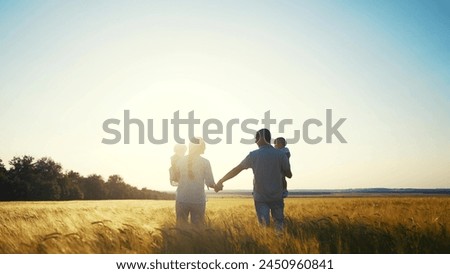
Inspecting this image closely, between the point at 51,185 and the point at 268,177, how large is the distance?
39.1 metres

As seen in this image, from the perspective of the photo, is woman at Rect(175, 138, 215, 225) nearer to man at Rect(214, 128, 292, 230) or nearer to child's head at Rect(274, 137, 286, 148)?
man at Rect(214, 128, 292, 230)

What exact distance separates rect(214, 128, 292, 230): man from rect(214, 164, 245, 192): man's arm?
0.27 m

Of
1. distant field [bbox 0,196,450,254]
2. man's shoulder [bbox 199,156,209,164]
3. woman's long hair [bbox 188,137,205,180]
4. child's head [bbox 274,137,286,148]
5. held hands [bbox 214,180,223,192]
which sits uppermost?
child's head [bbox 274,137,286,148]

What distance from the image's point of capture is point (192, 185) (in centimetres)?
618

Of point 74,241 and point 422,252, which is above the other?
point 74,241

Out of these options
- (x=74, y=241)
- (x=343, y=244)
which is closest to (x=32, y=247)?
(x=74, y=241)

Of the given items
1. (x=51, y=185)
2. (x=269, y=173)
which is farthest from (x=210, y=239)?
(x=51, y=185)

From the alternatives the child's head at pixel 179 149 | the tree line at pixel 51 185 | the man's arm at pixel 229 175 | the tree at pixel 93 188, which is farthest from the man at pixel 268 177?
the tree at pixel 93 188

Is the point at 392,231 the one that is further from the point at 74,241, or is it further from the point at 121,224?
the point at 74,241

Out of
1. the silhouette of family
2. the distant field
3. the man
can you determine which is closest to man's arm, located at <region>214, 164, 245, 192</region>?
the silhouette of family

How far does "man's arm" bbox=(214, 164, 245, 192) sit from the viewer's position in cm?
641
